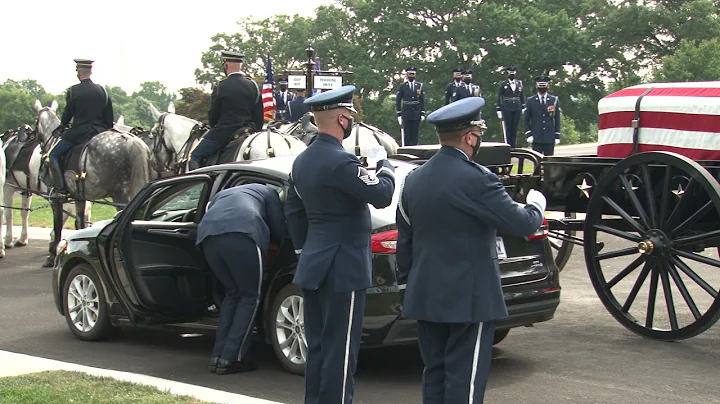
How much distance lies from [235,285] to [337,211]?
1.86 metres

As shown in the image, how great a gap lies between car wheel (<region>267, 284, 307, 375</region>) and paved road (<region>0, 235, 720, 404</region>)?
0.40 ft

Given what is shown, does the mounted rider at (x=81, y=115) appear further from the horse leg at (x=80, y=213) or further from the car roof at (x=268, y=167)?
the car roof at (x=268, y=167)

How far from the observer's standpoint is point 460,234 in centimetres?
492

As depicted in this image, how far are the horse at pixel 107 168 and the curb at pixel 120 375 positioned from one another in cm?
600

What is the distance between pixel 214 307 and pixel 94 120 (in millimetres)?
6812

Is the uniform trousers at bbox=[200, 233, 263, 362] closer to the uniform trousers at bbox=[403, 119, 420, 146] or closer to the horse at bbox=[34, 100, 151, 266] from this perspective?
the horse at bbox=[34, 100, 151, 266]

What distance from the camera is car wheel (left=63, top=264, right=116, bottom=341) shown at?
8.66m

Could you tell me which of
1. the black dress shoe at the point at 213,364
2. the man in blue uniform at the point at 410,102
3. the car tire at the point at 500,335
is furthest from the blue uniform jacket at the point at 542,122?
the black dress shoe at the point at 213,364

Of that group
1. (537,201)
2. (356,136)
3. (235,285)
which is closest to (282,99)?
(356,136)

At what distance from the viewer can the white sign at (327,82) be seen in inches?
963

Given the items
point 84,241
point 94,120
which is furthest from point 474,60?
point 84,241

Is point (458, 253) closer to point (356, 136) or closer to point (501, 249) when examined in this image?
point (501, 249)

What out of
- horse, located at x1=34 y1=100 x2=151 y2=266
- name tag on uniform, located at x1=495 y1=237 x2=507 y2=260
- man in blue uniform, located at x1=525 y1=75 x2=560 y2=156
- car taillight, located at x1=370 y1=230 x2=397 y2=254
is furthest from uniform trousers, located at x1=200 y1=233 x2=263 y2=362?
man in blue uniform, located at x1=525 y1=75 x2=560 y2=156

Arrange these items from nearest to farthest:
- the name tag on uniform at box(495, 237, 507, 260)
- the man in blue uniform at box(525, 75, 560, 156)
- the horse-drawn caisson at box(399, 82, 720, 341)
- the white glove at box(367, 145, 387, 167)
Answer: the white glove at box(367, 145, 387, 167), the name tag on uniform at box(495, 237, 507, 260), the horse-drawn caisson at box(399, 82, 720, 341), the man in blue uniform at box(525, 75, 560, 156)
